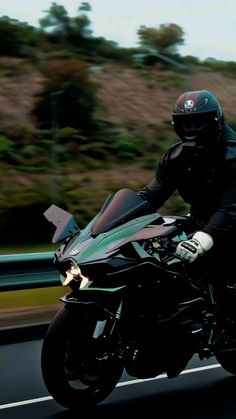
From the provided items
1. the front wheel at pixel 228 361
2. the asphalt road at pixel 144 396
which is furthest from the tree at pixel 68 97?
the front wheel at pixel 228 361

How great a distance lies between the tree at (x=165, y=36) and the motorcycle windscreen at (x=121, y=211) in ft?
104

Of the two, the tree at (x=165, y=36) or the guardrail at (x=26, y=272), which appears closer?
the guardrail at (x=26, y=272)

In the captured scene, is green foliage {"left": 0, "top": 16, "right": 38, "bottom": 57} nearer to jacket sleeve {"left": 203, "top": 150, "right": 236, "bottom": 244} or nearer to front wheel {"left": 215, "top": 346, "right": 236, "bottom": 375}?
front wheel {"left": 215, "top": 346, "right": 236, "bottom": 375}

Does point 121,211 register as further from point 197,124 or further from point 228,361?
point 228,361

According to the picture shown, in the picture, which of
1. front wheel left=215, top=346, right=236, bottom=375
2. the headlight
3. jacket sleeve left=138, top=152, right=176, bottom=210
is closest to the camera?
the headlight

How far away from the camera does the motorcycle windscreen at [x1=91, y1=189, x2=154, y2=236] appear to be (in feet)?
17.2

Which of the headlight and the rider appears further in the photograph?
the rider

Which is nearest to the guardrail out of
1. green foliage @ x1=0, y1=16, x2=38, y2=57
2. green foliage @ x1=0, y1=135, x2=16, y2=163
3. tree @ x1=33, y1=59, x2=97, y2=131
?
green foliage @ x1=0, y1=135, x2=16, y2=163

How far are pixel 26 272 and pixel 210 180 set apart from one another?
9.23ft

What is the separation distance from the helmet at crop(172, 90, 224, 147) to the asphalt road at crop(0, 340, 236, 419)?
5.54ft

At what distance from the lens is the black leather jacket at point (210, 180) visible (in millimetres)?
5406

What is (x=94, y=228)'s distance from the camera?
5266 millimetres

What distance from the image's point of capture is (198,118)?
5.39 meters

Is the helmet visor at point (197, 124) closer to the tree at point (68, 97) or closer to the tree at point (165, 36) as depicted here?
the tree at point (68, 97)
